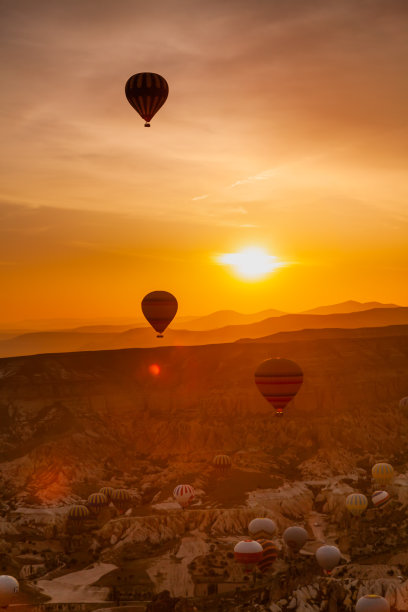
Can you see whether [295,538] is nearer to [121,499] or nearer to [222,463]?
[121,499]

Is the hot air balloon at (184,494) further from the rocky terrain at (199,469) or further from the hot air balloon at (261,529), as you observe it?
the hot air balloon at (261,529)

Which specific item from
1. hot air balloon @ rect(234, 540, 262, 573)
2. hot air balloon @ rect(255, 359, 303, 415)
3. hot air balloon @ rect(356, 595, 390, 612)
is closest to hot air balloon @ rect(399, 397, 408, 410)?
hot air balloon @ rect(255, 359, 303, 415)

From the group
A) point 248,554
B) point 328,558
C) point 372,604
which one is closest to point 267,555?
point 248,554

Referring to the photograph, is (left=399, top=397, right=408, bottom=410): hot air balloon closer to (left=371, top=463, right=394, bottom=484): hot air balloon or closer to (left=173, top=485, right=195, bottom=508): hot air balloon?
(left=371, top=463, right=394, bottom=484): hot air balloon

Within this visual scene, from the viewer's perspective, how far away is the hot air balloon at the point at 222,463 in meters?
120

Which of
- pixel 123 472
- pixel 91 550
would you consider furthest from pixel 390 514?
pixel 123 472

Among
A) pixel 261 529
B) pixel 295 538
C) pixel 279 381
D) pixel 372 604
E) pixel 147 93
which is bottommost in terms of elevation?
pixel 372 604

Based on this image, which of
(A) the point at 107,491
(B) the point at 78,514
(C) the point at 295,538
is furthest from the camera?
(A) the point at 107,491

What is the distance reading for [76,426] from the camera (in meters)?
134

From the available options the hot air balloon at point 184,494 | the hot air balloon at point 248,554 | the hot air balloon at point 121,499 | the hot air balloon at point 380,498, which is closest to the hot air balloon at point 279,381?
the hot air balloon at point 248,554

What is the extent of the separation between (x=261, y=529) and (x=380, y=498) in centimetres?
1471

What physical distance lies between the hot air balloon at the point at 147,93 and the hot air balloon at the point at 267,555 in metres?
38.5

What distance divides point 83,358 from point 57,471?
31.0 metres

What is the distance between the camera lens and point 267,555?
89.4 m
